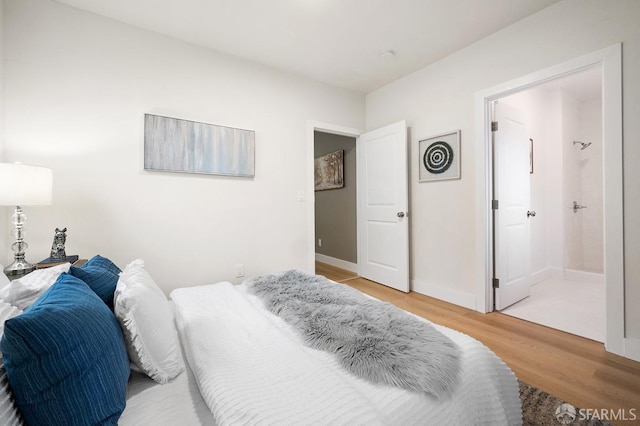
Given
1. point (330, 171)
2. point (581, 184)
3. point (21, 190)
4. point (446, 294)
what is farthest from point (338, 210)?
point (21, 190)

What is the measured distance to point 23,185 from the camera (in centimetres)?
155

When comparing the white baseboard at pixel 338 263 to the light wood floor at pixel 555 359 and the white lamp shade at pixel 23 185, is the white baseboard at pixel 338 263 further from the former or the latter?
the white lamp shade at pixel 23 185

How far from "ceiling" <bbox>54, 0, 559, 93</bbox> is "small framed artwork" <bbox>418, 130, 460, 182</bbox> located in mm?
876

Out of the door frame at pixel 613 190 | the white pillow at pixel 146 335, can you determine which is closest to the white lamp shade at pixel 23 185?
the white pillow at pixel 146 335

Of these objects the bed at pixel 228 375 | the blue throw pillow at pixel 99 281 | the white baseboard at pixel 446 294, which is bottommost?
the white baseboard at pixel 446 294

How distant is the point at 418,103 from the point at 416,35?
81 centimetres

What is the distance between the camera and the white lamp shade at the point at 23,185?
1491 millimetres

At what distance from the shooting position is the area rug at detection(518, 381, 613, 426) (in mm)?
1322

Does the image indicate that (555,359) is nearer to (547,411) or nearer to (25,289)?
(547,411)

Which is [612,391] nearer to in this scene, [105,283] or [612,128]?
[612,128]

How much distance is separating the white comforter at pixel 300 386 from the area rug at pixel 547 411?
1.34 feet

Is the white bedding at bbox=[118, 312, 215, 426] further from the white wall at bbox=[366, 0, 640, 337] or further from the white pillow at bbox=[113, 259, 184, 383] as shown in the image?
the white wall at bbox=[366, 0, 640, 337]

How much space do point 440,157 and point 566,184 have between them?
2347 mm

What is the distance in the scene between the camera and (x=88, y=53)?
219 centimetres
